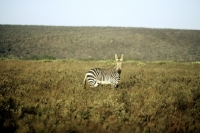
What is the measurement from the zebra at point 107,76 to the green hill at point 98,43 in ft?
109

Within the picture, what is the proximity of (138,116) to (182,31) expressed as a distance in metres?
73.7

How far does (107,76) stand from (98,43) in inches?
1978

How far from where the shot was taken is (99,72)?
12.6 m

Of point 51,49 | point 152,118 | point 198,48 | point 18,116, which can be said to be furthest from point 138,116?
point 198,48

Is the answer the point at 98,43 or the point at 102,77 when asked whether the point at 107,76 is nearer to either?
the point at 102,77

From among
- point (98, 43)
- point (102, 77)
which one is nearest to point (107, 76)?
point (102, 77)

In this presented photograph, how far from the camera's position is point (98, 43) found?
61969mm

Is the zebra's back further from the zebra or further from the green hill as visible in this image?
the green hill

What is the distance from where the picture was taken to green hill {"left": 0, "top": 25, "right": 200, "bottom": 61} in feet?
171

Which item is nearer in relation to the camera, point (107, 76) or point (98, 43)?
point (107, 76)

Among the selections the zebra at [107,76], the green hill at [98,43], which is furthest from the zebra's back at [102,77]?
the green hill at [98,43]

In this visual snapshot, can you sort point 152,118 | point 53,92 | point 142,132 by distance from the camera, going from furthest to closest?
point 53,92 < point 152,118 < point 142,132

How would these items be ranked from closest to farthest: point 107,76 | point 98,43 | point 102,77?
point 107,76 → point 102,77 → point 98,43

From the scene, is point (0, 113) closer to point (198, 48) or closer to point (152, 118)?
point (152, 118)
